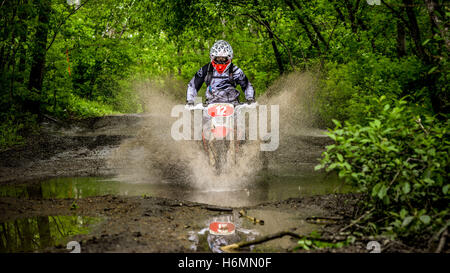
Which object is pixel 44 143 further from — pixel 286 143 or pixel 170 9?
pixel 286 143

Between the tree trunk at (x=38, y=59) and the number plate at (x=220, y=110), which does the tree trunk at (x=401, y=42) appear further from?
the tree trunk at (x=38, y=59)

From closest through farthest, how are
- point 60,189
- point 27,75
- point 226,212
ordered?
point 226,212, point 60,189, point 27,75

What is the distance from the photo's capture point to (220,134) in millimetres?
9312

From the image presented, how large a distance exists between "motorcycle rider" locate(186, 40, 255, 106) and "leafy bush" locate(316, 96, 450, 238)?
5.15m

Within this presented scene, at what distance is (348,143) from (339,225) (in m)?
1.22

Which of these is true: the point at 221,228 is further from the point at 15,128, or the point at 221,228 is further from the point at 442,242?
the point at 15,128

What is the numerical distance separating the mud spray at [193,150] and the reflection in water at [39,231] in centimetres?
344

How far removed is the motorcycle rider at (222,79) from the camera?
10.3m

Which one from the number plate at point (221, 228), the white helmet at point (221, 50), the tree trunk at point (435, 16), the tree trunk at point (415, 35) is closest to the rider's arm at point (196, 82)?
the white helmet at point (221, 50)

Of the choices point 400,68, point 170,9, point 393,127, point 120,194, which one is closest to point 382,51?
point 400,68

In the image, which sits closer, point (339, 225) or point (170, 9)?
point (339, 225)

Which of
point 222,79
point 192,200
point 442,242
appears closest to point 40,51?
point 222,79

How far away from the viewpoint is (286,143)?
17.2 meters
